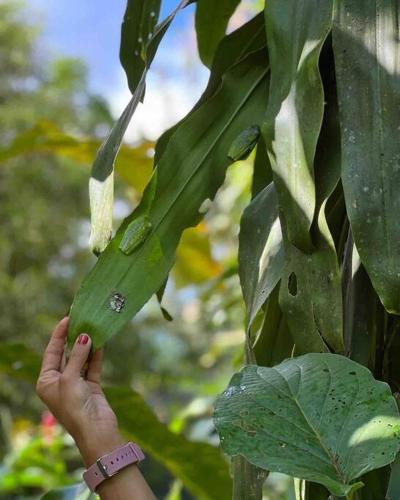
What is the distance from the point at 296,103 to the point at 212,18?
384mm

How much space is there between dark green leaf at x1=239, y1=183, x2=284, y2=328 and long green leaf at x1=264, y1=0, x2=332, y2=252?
0.22ft

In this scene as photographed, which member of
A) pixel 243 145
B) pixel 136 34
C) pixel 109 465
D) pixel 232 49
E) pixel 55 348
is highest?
pixel 136 34

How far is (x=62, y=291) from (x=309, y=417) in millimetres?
7253

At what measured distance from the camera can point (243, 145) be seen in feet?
2.65

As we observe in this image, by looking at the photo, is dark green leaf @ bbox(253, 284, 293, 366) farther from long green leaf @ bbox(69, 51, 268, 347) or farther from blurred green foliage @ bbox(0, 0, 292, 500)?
blurred green foliage @ bbox(0, 0, 292, 500)

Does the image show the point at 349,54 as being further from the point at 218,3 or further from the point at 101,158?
the point at 218,3

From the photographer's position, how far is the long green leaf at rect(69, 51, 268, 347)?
0.76 metres

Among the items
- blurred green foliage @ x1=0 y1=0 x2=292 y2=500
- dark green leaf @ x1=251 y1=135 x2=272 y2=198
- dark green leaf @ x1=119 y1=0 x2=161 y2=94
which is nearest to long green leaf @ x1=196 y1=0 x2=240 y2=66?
dark green leaf @ x1=119 y1=0 x2=161 y2=94

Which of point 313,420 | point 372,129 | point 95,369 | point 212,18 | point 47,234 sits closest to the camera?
point 313,420

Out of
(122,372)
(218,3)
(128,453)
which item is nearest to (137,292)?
(128,453)

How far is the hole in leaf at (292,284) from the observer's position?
74cm

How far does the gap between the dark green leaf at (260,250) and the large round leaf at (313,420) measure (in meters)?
0.17

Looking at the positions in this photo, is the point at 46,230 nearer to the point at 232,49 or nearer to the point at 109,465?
the point at 232,49

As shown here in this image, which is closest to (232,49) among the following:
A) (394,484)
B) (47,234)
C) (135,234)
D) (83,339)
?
(135,234)
